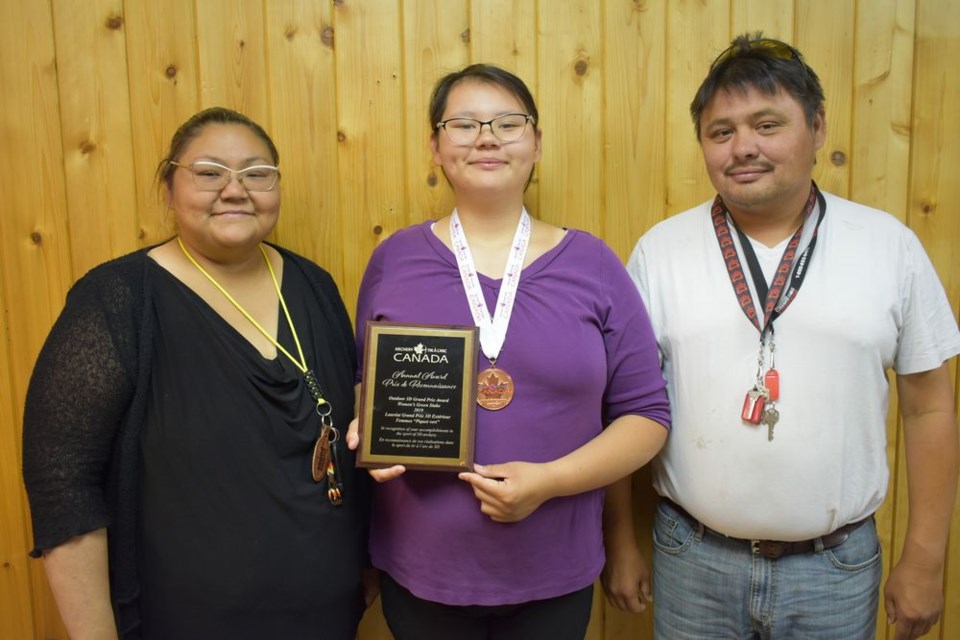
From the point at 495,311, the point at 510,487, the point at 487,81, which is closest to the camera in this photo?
the point at 510,487

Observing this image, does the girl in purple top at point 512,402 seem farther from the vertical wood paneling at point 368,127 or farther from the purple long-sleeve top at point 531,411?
the vertical wood paneling at point 368,127

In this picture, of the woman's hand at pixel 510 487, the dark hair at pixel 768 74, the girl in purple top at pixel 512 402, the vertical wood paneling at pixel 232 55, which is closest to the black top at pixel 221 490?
the girl in purple top at pixel 512 402

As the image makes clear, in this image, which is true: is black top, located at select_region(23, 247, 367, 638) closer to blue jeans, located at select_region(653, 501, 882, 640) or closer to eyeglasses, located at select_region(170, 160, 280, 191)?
eyeglasses, located at select_region(170, 160, 280, 191)

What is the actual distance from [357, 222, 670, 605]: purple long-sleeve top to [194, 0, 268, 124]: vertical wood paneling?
72 centimetres

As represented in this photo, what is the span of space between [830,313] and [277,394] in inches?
45.2

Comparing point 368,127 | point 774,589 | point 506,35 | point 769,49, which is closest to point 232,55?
point 368,127

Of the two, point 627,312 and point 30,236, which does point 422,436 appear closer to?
point 627,312

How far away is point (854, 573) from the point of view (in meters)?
1.51

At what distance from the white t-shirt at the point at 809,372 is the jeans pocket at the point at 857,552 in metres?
0.05

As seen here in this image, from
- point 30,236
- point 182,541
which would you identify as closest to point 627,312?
point 182,541

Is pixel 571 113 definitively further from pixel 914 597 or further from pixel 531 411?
pixel 914 597

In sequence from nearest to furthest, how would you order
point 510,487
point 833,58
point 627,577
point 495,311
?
point 510,487
point 495,311
point 627,577
point 833,58

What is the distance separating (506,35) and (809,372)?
1139 mm

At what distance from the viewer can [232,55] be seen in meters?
1.89
